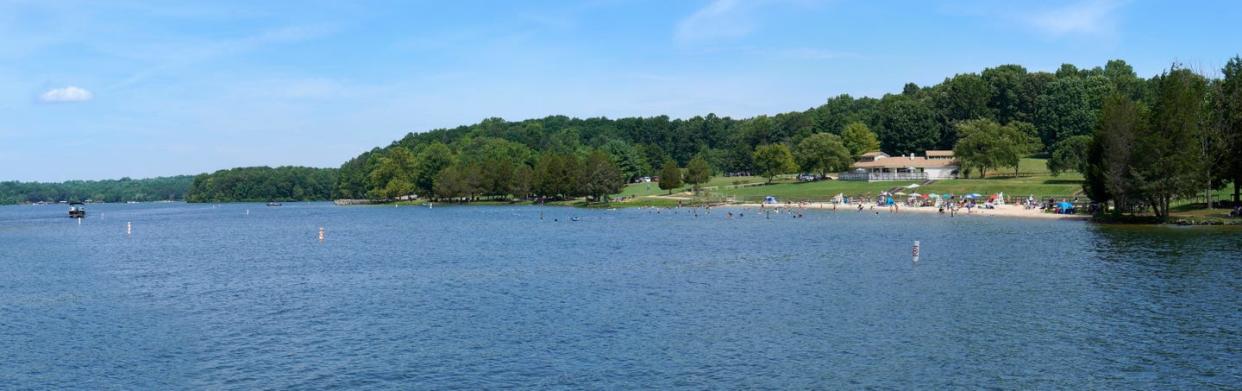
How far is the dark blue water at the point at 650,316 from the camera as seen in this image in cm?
3250

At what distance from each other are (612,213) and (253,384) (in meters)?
120

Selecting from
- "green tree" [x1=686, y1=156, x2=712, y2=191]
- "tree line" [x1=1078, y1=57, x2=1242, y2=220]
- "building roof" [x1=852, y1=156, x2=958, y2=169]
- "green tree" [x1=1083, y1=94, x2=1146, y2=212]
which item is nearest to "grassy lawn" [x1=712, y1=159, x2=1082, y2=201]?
"green tree" [x1=686, y1=156, x2=712, y2=191]

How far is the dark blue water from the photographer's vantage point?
32.5 metres

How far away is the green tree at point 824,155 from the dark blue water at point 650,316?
108 metres

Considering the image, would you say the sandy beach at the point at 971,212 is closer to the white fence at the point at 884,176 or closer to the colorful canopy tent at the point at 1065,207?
the colorful canopy tent at the point at 1065,207

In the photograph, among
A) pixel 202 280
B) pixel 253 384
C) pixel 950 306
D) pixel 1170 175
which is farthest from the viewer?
pixel 1170 175

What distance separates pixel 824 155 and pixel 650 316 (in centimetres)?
15241

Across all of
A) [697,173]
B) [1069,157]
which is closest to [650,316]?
[1069,157]

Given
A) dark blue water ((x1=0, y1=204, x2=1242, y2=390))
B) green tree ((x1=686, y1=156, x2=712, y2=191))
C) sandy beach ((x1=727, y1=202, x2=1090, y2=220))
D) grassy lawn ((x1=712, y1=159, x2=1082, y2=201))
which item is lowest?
dark blue water ((x1=0, y1=204, x2=1242, y2=390))

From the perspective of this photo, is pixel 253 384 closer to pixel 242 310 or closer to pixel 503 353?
pixel 503 353

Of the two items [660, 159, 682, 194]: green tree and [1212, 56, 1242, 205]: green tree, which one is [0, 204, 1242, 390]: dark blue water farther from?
[660, 159, 682, 194]: green tree

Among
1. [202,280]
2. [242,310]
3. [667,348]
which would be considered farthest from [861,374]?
[202,280]

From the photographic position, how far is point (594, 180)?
587 feet

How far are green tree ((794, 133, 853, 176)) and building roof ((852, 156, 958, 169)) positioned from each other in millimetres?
3580
